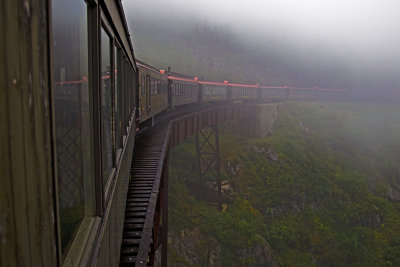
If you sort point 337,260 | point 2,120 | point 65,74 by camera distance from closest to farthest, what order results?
point 2,120 → point 65,74 → point 337,260

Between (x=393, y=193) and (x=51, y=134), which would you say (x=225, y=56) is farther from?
(x=51, y=134)

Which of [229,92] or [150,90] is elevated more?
[150,90]

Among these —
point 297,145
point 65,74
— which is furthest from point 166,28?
point 65,74

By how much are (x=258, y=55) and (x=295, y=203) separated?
6655 cm

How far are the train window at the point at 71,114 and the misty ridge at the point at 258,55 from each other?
59887 mm

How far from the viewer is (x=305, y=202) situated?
77.3 feet

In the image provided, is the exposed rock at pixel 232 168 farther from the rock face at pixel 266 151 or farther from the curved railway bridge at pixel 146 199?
the curved railway bridge at pixel 146 199

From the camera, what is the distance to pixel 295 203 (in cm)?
2309

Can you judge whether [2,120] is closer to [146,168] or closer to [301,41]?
[146,168]

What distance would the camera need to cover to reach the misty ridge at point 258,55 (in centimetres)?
6925

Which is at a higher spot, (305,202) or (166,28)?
(166,28)

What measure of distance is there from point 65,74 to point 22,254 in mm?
628

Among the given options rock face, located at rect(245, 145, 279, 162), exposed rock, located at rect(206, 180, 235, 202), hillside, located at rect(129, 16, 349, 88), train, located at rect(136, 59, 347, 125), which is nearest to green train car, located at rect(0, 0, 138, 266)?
train, located at rect(136, 59, 347, 125)

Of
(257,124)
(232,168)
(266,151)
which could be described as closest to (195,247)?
(232,168)
